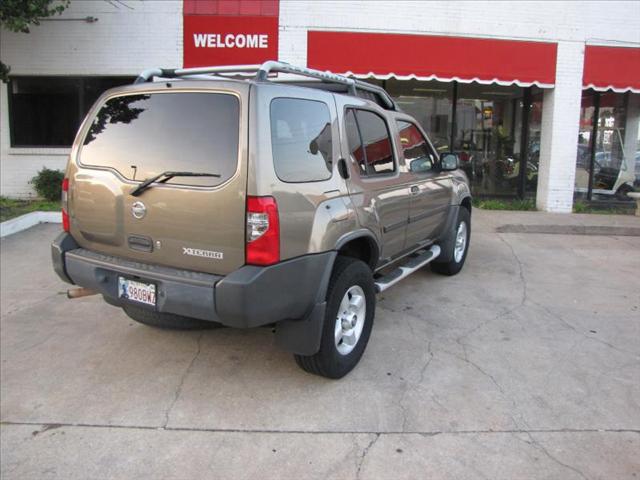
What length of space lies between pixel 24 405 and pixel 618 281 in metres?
6.18

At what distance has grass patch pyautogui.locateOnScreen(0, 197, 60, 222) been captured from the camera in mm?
9300

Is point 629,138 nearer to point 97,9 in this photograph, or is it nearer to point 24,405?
point 97,9

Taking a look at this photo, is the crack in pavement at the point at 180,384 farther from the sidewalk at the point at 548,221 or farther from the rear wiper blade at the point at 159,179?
the sidewalk at the point at 548,221

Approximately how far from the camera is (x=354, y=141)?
13.0 feet

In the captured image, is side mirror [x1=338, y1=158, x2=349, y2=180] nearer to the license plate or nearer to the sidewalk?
the license plate

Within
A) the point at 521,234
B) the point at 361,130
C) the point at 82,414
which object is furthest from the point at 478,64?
the point at 82,414

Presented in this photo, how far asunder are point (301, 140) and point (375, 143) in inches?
44.3

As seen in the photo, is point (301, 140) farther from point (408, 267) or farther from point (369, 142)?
point (408, 267)

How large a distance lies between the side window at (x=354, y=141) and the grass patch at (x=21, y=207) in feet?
23.6

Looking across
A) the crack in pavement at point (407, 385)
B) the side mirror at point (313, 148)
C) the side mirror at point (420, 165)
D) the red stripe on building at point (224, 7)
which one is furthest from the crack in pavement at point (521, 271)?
the red stripe on building at point (224, 7)

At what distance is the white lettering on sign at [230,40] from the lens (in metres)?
10.1

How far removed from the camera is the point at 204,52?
1021 cm

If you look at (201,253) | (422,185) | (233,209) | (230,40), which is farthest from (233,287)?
(230,40)

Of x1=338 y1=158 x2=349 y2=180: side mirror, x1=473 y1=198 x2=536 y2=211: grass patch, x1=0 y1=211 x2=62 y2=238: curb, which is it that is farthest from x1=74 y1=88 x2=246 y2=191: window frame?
x1=473 y1=198 x2=536 y2=211: grass patch
